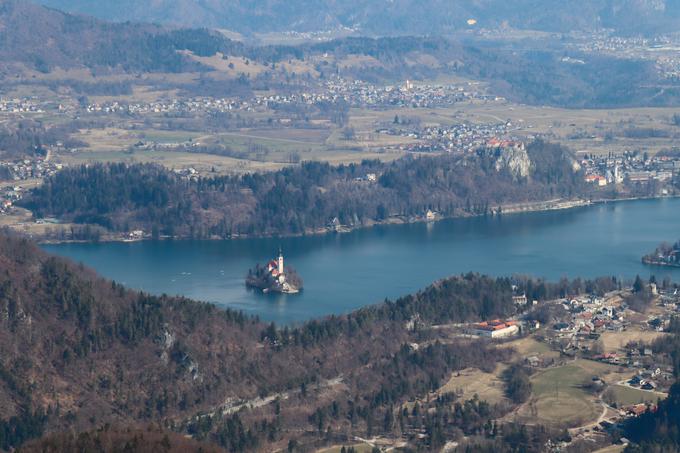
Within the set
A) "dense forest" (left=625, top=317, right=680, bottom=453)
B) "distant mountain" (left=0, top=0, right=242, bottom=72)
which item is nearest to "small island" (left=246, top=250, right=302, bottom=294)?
"dense forest" (left=625, top=317, right=680, bottom=453)

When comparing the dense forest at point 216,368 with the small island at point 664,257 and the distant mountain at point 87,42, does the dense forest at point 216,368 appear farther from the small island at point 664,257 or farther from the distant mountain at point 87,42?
the distant mountain at point 87,42

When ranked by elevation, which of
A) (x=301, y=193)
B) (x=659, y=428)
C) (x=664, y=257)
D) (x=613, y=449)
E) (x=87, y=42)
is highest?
(x=87, y=42)

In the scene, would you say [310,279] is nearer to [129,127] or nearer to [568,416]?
[568,416]

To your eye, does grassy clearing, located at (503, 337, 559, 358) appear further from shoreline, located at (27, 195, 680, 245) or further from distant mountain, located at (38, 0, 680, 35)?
distant mountain, located at (38, 0, 680, 35)

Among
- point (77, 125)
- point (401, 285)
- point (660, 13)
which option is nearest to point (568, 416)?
point (401, 285)

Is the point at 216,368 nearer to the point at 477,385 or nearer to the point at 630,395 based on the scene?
the point at 477,385

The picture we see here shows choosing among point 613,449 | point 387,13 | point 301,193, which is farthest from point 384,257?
point 387,13

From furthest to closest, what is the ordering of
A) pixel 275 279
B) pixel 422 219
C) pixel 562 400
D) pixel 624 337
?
pixel 422 219 < pixel 275 279 < pixel 624 337 < pixel 562 400
